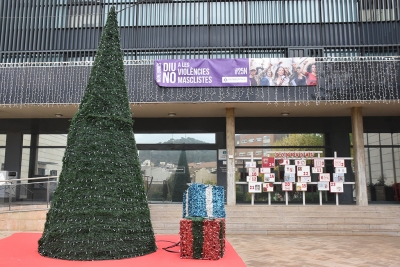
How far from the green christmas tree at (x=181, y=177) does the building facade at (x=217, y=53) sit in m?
0.46

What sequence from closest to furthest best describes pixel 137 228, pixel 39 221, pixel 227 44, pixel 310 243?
pixel 137 228 → pixel 310 243 → pixel 39 221 → pixel 227 44

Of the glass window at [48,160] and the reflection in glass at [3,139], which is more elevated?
the reflection in glass at [3,139]

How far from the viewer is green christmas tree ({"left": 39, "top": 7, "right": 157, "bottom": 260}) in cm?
606

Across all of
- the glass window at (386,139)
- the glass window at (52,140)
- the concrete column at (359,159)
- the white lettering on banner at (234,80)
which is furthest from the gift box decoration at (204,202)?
the glass window at (386,139)

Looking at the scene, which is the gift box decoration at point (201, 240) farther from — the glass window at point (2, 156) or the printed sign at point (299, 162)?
the glass window at point (2, 156)

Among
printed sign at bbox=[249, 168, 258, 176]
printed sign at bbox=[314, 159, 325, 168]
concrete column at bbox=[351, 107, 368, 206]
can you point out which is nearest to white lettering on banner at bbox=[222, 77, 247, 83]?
printed sign at bbox=[249, 168, 258, 176]

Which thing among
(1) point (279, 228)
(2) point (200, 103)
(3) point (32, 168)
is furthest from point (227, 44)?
(3) point (32, 168)

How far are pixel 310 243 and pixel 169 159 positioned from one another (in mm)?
7499

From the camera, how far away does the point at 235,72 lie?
40.7 ft

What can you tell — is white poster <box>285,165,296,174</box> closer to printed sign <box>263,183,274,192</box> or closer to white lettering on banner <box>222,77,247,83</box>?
printed sign <box>263,183,274,192</box>

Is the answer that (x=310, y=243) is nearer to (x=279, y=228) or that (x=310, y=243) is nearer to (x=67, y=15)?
(x=279, y=228)

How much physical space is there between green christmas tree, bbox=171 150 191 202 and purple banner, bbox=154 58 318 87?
13.2ft

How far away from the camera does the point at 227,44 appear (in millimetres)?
14680

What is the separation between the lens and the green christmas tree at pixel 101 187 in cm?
606
